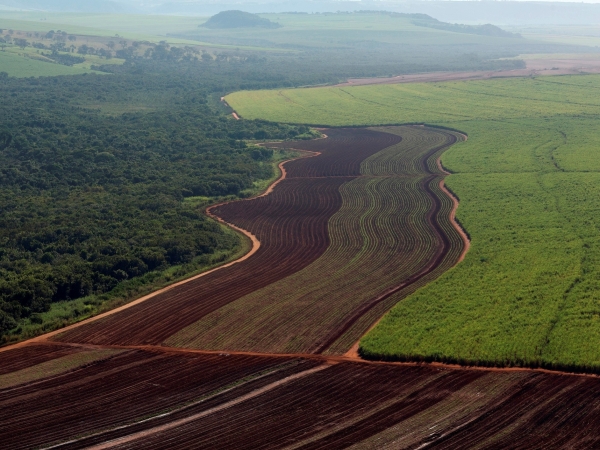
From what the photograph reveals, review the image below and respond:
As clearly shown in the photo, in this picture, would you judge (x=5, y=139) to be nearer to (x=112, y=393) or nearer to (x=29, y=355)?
(x=29, y=355)

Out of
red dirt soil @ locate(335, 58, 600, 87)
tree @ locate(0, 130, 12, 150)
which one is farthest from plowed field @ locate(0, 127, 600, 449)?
red dirt soil @ locate(335, 58, 600, 87)

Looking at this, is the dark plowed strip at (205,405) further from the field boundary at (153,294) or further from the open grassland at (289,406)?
the field boundary at (153,294)

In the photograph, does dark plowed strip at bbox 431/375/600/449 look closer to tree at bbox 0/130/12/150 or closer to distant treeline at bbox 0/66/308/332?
distant treeline at bbox 0/66/308/332

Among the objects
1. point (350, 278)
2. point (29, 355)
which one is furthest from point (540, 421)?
point (29, 355)

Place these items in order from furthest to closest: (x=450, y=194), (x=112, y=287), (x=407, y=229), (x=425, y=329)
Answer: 1. (x=450, y=194)
2. (x=407, y=229)
3. (x=112, y=287)
4. (x=425, y=329)

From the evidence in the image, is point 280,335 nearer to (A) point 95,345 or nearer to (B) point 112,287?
(A) point 95,345

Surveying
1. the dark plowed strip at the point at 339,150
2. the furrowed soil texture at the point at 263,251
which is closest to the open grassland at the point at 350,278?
the furrowed soil texture at the point at 263,251

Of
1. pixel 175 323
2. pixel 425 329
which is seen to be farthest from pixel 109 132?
pixel 425 329
